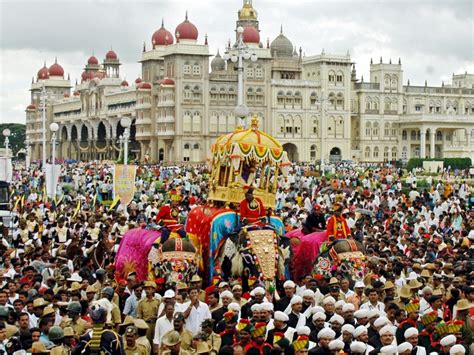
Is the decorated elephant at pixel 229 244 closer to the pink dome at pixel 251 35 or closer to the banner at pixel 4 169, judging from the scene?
the banner at pixel 4 169

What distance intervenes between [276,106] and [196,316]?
7347 cm

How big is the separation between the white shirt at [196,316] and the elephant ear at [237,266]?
2.58m

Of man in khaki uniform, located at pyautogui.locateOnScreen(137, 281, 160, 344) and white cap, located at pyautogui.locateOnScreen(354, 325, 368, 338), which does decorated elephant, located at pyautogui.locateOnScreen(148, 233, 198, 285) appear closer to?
man in khaki uniform, located at pyautogui.locateOnScreen(137, 281, 160, 344)

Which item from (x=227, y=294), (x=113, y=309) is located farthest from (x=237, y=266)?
(x=113, y=309)

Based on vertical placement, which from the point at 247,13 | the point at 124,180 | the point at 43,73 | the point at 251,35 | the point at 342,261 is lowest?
the point at 342,261

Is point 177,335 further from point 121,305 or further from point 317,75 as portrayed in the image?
point 317,75

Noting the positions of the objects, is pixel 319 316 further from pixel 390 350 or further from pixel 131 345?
pixel 131 345

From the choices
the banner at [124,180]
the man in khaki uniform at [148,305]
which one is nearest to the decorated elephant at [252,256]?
the man in khaki uniform at [148,305]

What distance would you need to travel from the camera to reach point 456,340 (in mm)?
9062

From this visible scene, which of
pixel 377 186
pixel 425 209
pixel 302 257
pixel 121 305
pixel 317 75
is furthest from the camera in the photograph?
pixel 317 75

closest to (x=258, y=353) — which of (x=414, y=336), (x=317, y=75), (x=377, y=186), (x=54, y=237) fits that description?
(x=414, y=336)

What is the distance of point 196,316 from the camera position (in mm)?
10305

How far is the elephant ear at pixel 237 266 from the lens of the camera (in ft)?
42.7

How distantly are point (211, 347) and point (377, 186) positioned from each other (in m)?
28.5
